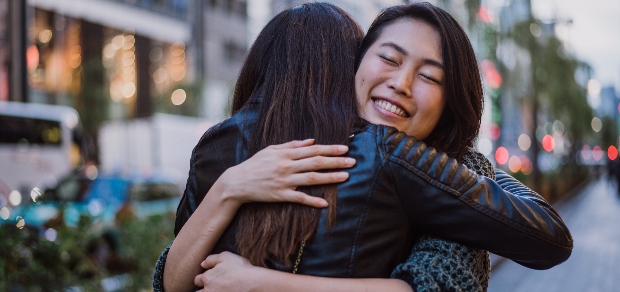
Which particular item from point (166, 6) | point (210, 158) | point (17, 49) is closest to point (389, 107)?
point (210, 158)

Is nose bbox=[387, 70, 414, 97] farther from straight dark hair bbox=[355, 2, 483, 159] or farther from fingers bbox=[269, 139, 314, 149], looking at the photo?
fingers bbox=[269, 139, 314, 149]

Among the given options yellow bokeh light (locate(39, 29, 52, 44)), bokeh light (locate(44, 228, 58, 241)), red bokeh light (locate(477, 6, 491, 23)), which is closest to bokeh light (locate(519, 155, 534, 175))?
red bokeh light (locate(477, 6, 491, 23))

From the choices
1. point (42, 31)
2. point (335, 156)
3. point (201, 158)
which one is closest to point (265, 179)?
point (335, 156)

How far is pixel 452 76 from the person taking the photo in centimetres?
206

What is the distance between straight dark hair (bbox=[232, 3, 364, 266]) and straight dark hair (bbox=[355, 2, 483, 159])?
169 mm

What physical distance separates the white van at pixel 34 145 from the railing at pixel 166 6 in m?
15.2

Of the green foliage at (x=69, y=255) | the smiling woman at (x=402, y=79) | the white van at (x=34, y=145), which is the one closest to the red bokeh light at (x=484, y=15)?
the green foliage at (x=69, y=255)

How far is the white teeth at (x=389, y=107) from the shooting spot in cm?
206

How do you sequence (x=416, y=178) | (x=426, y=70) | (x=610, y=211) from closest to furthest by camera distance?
(x=416, y=178)
(x=426, y=70)
(x=610, y=211)

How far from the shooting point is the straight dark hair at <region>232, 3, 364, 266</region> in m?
1.82

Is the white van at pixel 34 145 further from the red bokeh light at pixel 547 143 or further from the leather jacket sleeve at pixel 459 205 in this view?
the red bokeh light at pixel 547 143

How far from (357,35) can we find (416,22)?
19cm

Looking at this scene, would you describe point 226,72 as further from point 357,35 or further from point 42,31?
point 357,35

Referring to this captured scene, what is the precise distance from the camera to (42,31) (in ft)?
99.0
